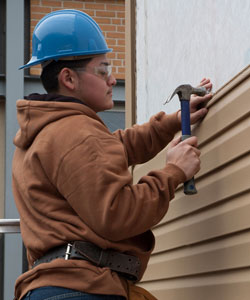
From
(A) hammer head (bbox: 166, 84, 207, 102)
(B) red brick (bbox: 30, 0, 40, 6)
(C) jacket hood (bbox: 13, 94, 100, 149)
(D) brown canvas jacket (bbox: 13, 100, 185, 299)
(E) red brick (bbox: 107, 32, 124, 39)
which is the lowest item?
(D) brown canvas jacket (bbox: 13, 100, 185, 299)

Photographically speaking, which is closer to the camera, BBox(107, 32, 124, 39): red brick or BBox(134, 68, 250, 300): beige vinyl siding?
BBox(134, 68, 250, 300): beige vinyl siding

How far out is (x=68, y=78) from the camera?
9.09 feet

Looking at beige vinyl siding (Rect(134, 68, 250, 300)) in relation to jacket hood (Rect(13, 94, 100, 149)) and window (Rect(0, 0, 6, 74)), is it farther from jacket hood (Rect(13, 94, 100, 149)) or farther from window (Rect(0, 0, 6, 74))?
window (Rect(0, 0, 6, 74))

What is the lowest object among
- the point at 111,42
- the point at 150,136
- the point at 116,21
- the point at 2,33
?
the point at 150,136

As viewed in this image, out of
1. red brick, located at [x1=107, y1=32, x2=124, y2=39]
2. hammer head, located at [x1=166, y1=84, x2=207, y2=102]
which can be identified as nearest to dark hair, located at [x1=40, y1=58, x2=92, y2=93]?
hammer head, located at [x1=166, y1=84, x2=207, y2=102]

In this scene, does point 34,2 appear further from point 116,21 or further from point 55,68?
A: point 55,68

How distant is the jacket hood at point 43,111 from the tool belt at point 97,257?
483mm

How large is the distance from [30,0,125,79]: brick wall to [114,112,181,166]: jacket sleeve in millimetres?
5309

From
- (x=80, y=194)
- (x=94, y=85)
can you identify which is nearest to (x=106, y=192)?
(x=80, y=194)

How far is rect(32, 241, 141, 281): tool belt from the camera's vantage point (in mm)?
2424

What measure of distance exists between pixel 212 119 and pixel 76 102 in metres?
0.62

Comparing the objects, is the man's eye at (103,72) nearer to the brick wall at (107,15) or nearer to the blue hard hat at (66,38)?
the blue hard hat at (66,38)

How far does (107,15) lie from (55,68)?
5988 mm

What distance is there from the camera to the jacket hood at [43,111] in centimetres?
257
